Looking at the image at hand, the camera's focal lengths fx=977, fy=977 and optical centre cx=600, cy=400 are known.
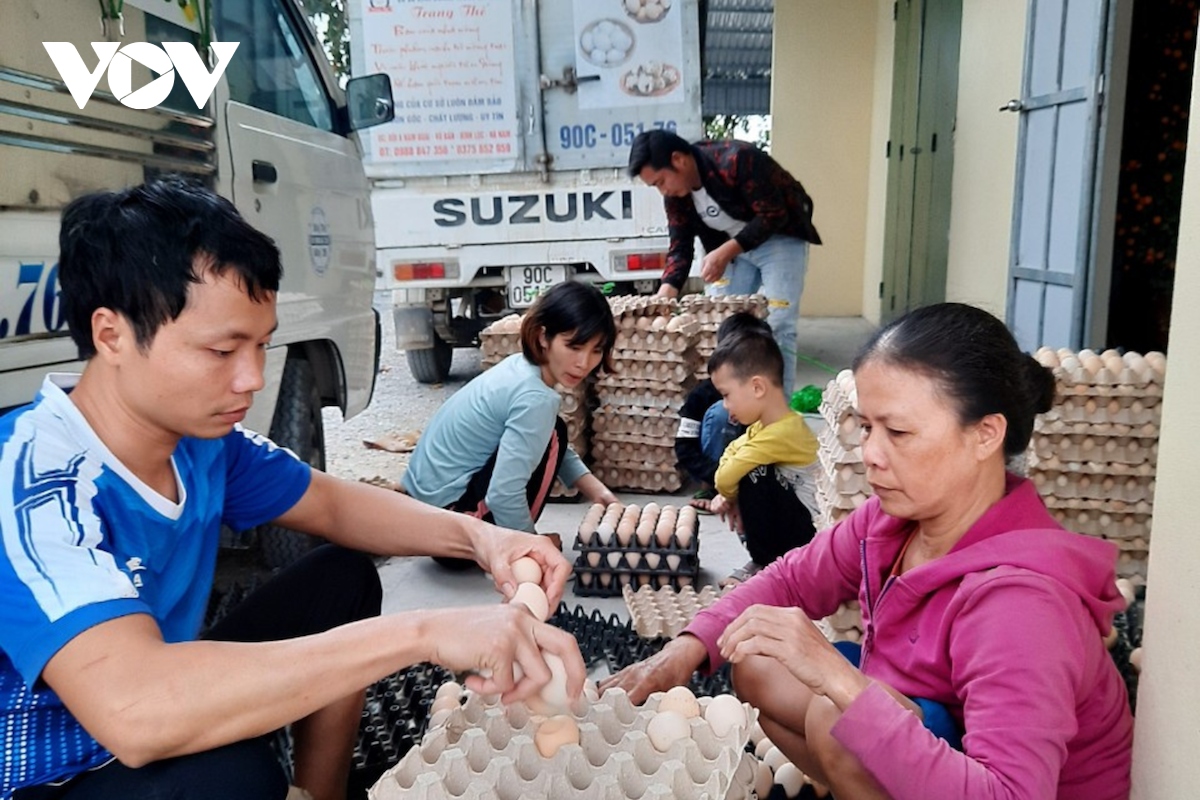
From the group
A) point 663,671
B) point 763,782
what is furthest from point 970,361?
point 763,782

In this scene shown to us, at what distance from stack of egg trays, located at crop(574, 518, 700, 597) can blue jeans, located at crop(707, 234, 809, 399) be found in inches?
79.6

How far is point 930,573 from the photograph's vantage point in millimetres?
1578

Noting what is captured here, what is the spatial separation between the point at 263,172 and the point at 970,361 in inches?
104

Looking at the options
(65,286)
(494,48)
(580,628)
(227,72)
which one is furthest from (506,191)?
(65,286)

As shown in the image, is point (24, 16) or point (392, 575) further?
point (392, 575)

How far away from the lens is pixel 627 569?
11.5 feet

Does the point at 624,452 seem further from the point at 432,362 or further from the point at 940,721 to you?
the point at 940,721

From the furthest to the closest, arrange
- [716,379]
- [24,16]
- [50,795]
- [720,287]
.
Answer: [720,287], [716,379], [24,16], [50,795]

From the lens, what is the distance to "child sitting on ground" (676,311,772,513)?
13.8ft

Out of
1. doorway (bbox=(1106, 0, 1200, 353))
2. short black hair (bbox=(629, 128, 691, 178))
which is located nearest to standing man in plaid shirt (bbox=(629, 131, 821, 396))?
short black hair (bbox=(629, 128, 691, 178))

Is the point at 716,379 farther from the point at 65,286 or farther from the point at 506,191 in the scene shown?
the point at 506,191

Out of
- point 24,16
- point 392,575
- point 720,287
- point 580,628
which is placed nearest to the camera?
point 24,16

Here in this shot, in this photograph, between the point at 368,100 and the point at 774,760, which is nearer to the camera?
the point at 774,760

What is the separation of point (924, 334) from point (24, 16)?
2127 mm
